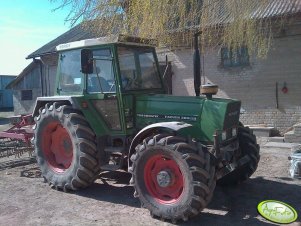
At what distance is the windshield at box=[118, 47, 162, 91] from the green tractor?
0.02 meters

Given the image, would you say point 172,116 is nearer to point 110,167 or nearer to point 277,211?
point 110,167

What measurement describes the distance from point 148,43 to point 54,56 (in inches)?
538

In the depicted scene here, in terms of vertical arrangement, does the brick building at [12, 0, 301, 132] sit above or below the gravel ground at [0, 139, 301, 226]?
above

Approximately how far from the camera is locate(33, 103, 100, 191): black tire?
605 centimetres

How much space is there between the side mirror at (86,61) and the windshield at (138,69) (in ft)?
1.44

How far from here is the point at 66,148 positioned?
263 inches

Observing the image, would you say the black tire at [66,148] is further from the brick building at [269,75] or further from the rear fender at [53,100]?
the brick building at [269,75]

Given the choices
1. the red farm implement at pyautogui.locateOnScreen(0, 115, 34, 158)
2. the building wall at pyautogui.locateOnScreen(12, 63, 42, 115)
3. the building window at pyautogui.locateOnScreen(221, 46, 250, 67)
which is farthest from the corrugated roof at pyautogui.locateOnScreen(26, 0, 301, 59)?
the red farm implement at pyautogui.locateOnScreen(0, 115, 34, 158)

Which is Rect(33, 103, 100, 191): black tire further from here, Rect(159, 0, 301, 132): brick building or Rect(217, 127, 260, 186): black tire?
Rect(159, 0, 301, 132): brick building

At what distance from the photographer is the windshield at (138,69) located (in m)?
6.17

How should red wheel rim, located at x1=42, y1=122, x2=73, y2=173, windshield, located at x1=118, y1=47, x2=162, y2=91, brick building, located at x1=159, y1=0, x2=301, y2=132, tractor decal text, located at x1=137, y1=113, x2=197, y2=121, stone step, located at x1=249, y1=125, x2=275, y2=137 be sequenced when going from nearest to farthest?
tractor decal text, located at x1=137, y1=113, x2=197, y2=121, windshield, located at x1=118, y1=47, x2=162, y2=91, red wheel rim, located at x1=42, y1=122, x2=73, y2=173, brick building, located at x1=159, y1=0, x2=301, y2=132, stone step, located at x1=249, y1=125, x2=275, y2=137

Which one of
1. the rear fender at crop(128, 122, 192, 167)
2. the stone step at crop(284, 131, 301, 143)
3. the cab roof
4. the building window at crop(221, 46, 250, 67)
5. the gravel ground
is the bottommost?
the gravel ground

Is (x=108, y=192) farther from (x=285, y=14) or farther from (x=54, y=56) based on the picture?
(x=54, y=56)

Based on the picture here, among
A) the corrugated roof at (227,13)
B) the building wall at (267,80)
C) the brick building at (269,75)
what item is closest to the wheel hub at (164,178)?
the corrugated roof at (227,13)
